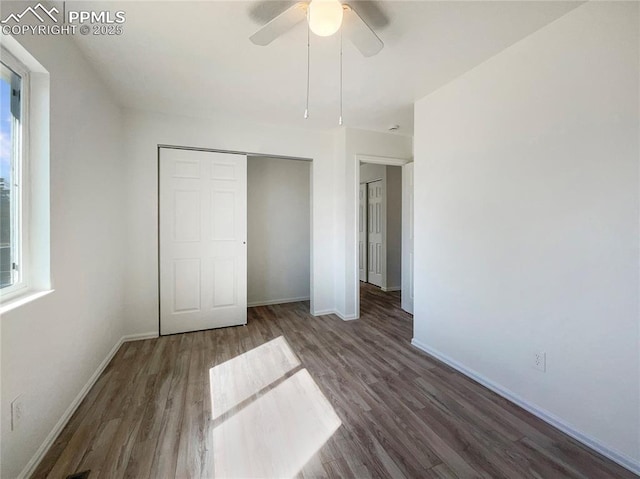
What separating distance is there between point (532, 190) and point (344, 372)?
1917 millimetres

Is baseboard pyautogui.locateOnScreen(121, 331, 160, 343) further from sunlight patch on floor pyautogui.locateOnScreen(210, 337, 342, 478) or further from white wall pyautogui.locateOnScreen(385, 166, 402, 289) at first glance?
white wall pyautogui.locateOnScreen(385, 166, 402, 289)

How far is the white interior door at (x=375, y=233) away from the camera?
5.30m

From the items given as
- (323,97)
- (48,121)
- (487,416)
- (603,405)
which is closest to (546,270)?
(603,405)

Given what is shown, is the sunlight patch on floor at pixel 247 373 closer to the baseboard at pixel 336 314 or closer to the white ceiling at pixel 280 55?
the baseboard at pixel 336 314

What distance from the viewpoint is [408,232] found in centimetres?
376

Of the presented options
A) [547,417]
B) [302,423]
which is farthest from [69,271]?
[547,417]

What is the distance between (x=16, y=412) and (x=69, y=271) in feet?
2.65

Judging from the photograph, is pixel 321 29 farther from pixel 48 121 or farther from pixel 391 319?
pixel 391 319

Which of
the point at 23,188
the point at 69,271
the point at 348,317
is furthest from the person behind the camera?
the point at 348,317

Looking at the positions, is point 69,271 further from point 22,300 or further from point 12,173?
point 12,173

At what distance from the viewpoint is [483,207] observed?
212 cm

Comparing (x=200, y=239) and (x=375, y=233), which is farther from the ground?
(x=375, y=233)

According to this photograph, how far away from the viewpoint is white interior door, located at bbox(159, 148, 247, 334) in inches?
121

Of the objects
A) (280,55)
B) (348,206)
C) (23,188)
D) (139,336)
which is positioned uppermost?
(280,55)
